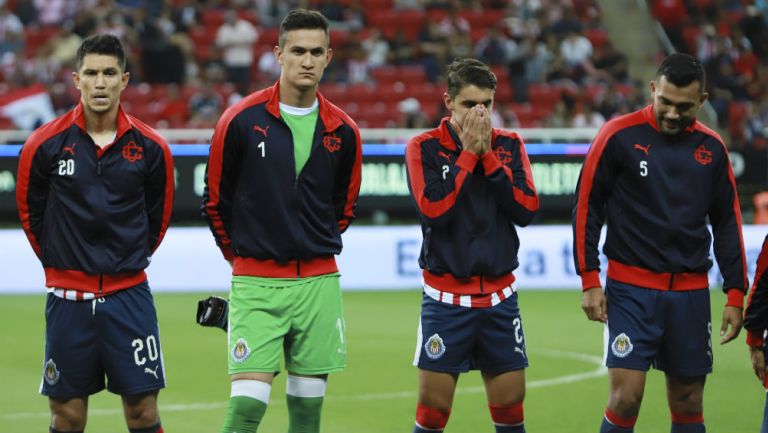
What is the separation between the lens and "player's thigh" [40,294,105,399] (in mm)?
6527

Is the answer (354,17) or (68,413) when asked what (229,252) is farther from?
(354,17)

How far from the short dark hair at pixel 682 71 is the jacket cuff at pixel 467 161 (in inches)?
38.8

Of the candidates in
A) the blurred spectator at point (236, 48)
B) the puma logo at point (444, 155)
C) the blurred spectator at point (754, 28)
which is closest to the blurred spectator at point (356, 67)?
the blurred spectator at point (236, 48)

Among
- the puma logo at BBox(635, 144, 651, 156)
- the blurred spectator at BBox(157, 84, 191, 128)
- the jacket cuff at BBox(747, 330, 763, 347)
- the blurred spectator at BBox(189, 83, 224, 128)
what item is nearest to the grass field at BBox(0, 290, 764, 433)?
the puma logo at BBox(635, 144, 651, 156)

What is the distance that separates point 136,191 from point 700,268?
2799 mm

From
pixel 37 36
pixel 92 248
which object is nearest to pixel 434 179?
pixel 92 248

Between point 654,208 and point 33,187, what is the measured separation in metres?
3.02

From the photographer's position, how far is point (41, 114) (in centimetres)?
2039

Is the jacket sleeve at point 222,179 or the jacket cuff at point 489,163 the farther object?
the jacket cuff at point 489,163

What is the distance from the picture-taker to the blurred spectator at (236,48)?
22156 mm

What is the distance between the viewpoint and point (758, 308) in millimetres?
6109

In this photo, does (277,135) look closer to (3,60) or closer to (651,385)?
(651,385)

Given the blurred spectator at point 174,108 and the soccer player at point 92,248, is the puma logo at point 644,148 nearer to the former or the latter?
the soccer player at point 92,248

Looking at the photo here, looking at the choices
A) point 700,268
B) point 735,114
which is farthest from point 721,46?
point 700,268
